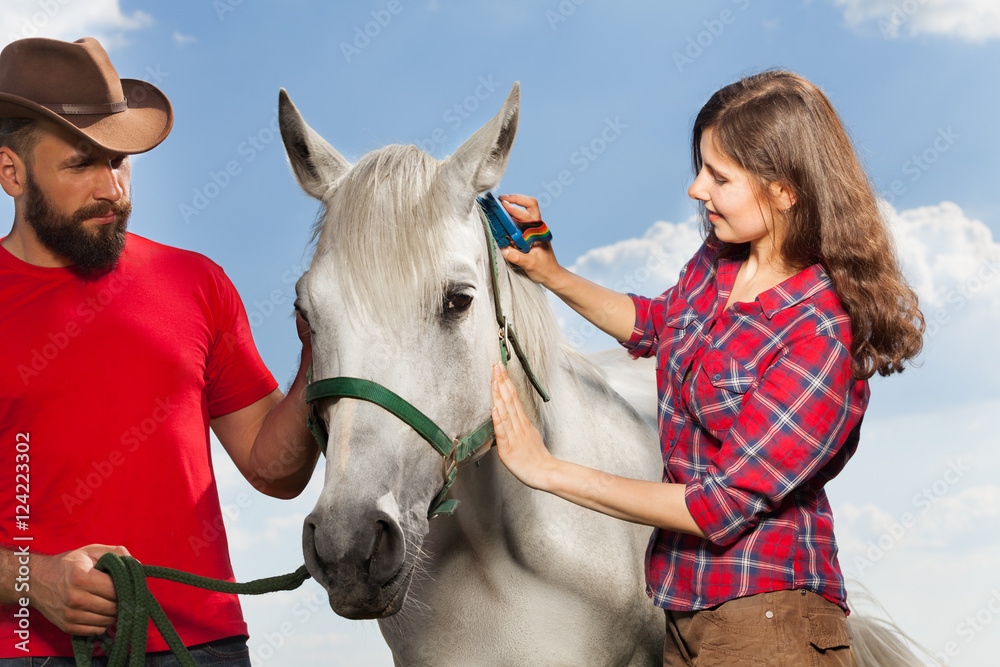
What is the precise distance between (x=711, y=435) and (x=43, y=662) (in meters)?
1.95

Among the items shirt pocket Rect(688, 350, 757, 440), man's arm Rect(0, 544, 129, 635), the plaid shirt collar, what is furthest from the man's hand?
the plaid shirt collar

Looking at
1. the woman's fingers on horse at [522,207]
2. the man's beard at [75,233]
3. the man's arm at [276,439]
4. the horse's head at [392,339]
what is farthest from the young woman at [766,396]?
the man's beard at [75,233]

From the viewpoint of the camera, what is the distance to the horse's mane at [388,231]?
5.79 ft

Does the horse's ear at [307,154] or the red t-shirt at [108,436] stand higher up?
the horse's ear at [307,154]

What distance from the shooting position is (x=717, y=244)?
2.17m

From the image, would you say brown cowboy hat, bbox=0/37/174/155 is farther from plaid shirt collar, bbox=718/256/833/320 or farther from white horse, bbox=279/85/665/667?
plaid shirt collar, bbox=718/256/833/320

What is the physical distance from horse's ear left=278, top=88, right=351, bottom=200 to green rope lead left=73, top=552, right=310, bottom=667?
3.55ft

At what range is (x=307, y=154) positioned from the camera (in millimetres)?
2207

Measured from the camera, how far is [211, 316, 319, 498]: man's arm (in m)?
2.33

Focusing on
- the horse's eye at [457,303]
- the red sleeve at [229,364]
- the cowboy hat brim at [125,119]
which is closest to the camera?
the horse's eye at [457,303]

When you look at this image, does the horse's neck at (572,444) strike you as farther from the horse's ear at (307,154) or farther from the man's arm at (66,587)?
the man's arm at (66,587)

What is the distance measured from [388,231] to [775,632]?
130 centimetres

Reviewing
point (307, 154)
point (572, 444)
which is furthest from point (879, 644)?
point (307, 154)

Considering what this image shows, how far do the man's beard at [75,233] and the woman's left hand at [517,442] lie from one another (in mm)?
1354
